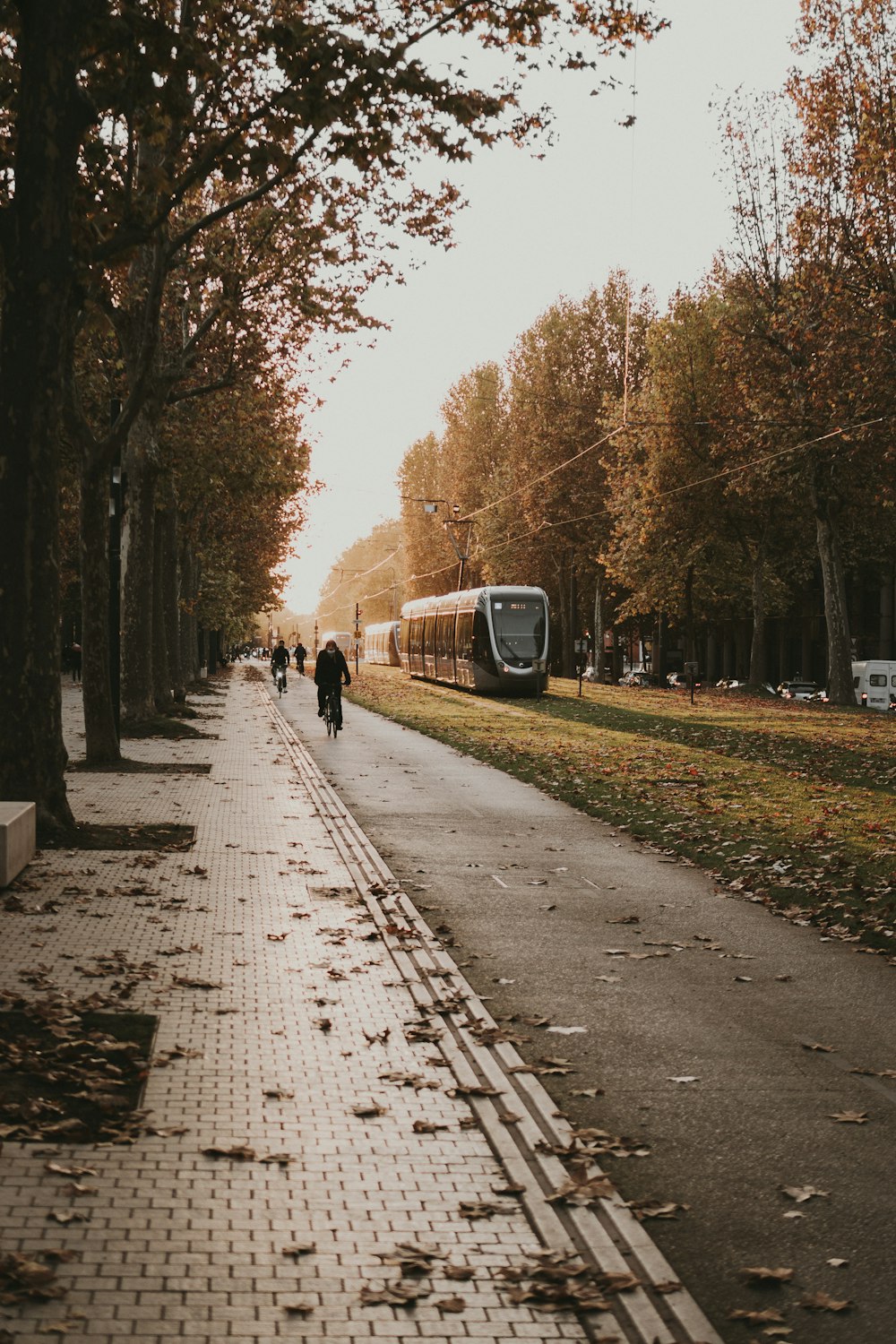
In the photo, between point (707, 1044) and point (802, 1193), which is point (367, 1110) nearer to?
point (802, 1193)

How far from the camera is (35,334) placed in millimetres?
11984

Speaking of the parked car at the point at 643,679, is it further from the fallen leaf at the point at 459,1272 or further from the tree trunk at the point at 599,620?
the fallen leaf at the point at 459,1272

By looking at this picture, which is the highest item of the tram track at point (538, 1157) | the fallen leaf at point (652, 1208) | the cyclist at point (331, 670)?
the cyclist at point (331, 670)

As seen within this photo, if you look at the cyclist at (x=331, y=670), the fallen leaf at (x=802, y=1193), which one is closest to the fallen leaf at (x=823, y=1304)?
the fallen leaf at (x=802, y=1193)

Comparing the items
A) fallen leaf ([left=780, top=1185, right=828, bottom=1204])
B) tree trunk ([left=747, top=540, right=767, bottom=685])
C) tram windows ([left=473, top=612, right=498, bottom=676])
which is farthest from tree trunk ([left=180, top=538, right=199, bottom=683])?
fallen leaf ([left=780, top=1185, right=828, bottom=1204])

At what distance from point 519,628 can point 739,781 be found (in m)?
26.7

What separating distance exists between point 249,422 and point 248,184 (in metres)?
4.87

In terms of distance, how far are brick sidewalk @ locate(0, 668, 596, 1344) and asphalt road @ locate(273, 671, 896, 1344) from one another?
0.58 metres

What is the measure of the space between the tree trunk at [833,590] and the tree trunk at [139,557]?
2157 cm

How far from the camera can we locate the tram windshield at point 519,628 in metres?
46.0

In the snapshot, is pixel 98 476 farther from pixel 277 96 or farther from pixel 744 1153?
pixel 744 1153

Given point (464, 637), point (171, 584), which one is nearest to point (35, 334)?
point (171, 584)

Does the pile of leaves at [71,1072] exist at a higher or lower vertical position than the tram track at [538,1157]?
higher

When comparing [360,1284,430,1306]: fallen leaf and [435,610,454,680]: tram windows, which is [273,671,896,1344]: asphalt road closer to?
[360,1284,430,1306]: fallen leaf
